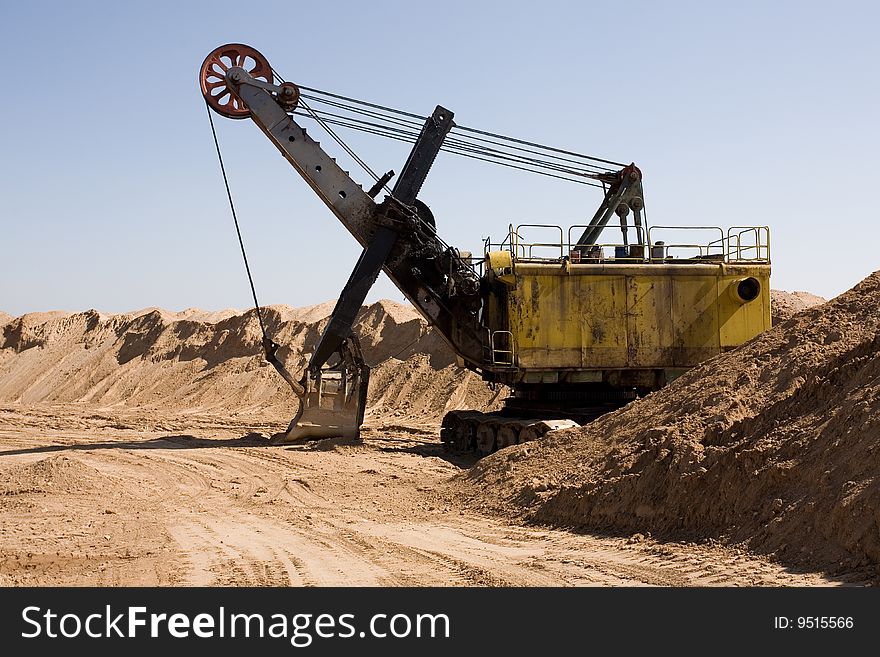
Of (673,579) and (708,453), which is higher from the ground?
(708,453)

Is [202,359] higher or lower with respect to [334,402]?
higher

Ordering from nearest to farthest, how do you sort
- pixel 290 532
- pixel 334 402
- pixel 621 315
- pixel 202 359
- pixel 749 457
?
pixel 749 457 < pixel 290 532 < pixel 621 315 < pixel 334 402 < pixel 202 359

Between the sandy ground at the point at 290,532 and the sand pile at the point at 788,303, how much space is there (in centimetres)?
1408

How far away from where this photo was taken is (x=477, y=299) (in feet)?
56.5

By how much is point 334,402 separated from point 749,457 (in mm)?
10056

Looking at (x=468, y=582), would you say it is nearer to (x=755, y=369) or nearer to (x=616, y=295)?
(x=755, y=369)

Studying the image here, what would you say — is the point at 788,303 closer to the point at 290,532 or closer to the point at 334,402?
the point at 334,402

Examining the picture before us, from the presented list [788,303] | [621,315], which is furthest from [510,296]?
[788,303]

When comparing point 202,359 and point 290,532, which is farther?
point 202,359

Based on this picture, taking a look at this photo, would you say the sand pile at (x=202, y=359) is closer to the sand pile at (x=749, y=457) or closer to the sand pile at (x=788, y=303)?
the sand pile at (x=788, y=303)

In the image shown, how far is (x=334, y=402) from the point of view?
17.5 m

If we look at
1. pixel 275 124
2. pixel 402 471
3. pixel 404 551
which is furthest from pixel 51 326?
pixel 404 551

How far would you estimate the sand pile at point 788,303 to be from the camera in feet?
88.0
